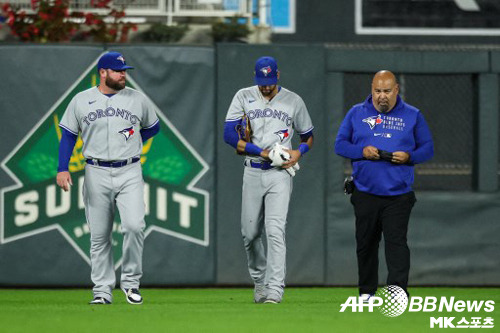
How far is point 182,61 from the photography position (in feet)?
36.6

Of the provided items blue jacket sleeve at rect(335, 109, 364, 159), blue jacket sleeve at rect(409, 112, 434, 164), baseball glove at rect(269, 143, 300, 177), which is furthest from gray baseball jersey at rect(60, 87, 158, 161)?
blue jacket sleeve at rect(409, 112, 434, 164)

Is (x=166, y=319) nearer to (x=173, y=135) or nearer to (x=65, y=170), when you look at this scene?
(x=65, y=170)

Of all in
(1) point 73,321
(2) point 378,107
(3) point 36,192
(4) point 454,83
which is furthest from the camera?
(4) point 454,83

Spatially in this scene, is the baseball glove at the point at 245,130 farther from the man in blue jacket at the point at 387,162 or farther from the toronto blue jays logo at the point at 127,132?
the toronto blue jays logo at the point at 127,132

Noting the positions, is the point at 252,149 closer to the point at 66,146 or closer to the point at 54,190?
the point at 66,146

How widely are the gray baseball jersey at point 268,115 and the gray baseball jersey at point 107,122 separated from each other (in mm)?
861

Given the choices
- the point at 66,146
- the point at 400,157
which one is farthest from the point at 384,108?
the point at 66,146

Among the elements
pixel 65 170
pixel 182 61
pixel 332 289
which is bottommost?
pixel 332 289

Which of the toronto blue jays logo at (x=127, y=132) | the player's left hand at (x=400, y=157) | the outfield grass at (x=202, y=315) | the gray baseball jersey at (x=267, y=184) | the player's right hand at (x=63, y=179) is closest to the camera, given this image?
the outfield grass at (x=202, y=315)

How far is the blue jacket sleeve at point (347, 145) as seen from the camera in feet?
28.9

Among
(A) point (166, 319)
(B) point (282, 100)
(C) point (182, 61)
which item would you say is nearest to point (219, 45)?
(C) point (182, 61)

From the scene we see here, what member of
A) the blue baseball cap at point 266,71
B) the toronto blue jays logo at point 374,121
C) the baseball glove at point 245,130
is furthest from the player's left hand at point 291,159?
the toronto blue jays logo at point 374,121

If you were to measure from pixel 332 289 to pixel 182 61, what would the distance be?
2734 millimetres

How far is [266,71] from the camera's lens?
9086 millimetres
